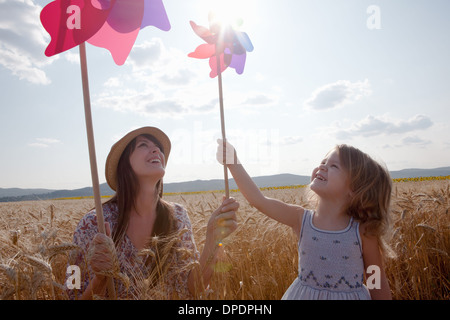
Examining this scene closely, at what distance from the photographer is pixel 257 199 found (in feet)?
6.70

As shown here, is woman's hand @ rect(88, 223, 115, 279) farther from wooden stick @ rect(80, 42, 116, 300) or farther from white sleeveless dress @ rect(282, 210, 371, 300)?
white sleeveless dress @ rect(282, 210, 371, 300)

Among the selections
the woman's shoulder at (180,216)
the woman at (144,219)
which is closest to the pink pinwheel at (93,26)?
the woman at (144,219)

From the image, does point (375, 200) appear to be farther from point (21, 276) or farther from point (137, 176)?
point (21, 276)

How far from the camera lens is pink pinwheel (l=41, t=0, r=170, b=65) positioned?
1.59 metres

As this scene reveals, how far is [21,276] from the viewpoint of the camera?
4.79 feet

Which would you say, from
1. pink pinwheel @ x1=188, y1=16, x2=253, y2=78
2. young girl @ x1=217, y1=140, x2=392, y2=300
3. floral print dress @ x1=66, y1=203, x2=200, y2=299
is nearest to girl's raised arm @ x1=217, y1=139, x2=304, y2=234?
young girl @ x1=217, y1=140, x2=392, y2=300

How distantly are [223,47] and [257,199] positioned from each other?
1.03 metres

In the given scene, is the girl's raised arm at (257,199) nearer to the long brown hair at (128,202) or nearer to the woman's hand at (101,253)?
the long brown hair at (128,202)

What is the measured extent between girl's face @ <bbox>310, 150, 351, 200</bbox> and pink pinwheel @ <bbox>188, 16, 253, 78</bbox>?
899 mm

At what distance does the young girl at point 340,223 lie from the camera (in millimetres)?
1826

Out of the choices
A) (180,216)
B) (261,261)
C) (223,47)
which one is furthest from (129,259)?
(223,47)

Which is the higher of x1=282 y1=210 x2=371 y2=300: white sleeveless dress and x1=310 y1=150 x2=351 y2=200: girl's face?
x1=310 y1=150 x2=351 y2=200: girl's face
